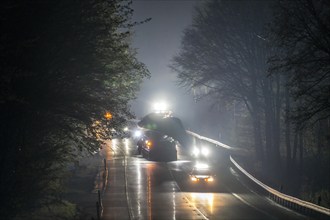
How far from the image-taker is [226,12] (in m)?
38.3

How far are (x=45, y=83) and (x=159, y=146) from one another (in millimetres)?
26099

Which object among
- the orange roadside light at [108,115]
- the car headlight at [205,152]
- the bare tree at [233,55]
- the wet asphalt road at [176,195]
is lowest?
the wet asphalt road at [176,195]

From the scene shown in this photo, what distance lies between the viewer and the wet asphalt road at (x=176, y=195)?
78.9 ft

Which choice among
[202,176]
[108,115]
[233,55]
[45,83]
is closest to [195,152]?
[233,55]

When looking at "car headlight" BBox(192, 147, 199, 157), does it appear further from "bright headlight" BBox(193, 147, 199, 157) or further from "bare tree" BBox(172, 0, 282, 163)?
"bare tree" BBox(172, 0, 282, 163)

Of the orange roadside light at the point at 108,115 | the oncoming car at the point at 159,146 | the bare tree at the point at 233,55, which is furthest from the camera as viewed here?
the oncoming car at the point at 159,146

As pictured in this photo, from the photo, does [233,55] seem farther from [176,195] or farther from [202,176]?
[176,195]

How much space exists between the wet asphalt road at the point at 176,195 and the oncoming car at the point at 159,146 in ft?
2.64

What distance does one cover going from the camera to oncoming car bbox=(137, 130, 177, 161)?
41.0 meters

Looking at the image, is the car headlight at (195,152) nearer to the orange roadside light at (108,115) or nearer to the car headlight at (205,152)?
the car headlight at (205,152)

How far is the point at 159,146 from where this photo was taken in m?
41.3

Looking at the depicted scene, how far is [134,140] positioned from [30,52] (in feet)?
144

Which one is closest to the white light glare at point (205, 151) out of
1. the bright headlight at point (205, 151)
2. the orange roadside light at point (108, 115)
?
the bright headlight at point (205, 151)

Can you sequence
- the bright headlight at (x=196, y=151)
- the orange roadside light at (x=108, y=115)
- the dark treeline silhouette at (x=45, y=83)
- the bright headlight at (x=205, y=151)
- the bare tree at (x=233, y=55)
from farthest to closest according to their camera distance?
the bright headlight at (x=196, y=151)
the bright headlight at (x=205, y=151)
the bare tree at (x=233, y=55)
the orange roadside light at (x=108, y=115)
the dark treeline silhouette at (x=45, y=83)
